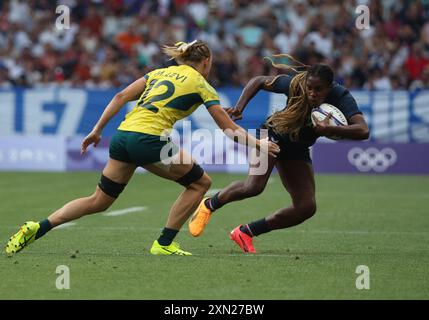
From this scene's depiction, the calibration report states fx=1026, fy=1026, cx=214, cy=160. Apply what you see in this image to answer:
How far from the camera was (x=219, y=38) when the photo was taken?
84.7 feet

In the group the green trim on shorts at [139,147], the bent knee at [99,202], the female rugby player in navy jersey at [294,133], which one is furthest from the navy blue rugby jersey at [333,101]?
the bent knee at [99,202]

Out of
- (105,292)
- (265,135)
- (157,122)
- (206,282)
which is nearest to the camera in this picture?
(105,292)

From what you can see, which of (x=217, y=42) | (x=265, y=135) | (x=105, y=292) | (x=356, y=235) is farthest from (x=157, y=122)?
(x=217, y=42)

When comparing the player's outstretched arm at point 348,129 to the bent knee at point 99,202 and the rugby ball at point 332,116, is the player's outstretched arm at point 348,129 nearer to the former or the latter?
the rugby ball at point 332,116

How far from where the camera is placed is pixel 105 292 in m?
7.63

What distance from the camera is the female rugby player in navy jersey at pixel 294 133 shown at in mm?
9602

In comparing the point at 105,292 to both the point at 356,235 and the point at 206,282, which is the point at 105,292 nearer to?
the point at 206,282

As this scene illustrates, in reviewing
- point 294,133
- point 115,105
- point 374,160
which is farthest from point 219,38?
point 115,105

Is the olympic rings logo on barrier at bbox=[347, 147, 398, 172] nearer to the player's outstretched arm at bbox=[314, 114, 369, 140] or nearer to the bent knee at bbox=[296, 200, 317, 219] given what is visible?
the bent knee at bbox=[296, 200, 317, 219]

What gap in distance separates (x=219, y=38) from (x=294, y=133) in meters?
16.1

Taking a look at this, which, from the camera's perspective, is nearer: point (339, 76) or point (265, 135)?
point (265, 135)

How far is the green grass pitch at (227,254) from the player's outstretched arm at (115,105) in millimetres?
1129

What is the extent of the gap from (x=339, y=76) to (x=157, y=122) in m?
15.2

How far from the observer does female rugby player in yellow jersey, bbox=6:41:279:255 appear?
9.40 meters
